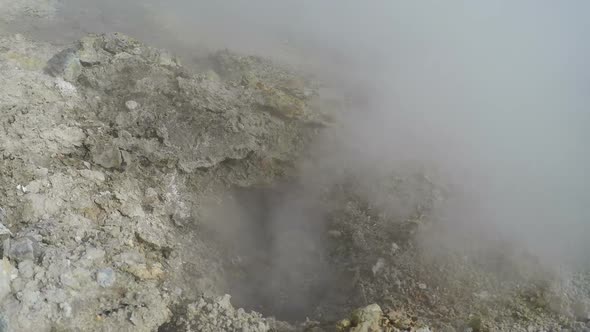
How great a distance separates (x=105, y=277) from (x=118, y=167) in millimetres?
1442

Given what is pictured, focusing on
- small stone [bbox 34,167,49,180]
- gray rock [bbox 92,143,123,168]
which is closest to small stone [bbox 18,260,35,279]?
small stone [bbox 34,167,49,180]

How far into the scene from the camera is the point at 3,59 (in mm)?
5426

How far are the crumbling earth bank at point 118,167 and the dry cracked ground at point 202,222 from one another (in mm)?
15

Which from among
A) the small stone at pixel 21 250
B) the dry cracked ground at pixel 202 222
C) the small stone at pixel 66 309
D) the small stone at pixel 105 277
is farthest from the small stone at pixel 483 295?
the small stone at pixel 21 250

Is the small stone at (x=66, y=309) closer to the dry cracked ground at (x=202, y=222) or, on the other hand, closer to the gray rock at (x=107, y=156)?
the dry cracked ground at (x=202, y=222)

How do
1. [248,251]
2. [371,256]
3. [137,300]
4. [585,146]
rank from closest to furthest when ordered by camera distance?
1. [137,300]
2. [371,256]
3. [248,251]
4. [585,146]

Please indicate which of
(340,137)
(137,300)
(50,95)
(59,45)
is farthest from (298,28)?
(137,300)

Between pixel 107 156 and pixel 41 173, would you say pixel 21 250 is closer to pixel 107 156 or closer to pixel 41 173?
pixel 41 173

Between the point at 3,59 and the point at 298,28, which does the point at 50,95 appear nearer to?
the point at 3,59

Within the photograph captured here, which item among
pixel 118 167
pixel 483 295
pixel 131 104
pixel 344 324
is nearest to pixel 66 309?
pixel 118 167

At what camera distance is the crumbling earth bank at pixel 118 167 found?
361cm

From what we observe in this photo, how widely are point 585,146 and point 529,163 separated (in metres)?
1.07

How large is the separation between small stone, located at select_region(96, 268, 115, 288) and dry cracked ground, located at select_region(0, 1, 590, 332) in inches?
0.5

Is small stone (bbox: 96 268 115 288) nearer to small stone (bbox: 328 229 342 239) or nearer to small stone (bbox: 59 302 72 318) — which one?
small stone (bbox: 59 302 72 318)
